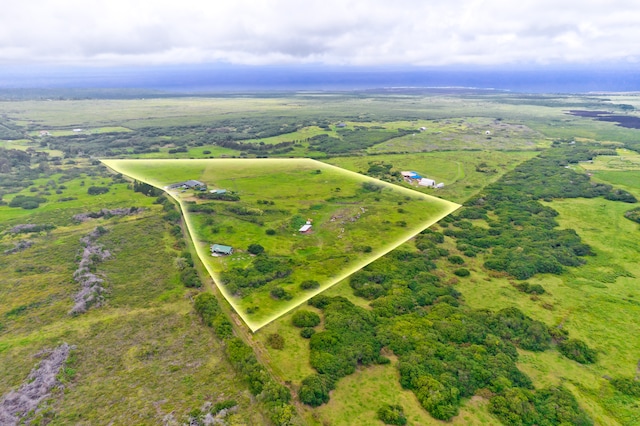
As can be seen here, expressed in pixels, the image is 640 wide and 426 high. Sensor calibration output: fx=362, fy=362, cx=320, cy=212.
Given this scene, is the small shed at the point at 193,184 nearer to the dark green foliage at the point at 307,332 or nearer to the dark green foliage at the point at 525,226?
the dark green foliage at the point at 307,332

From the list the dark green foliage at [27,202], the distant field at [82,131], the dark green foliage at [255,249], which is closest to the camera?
the dark green foliage at [255,249]

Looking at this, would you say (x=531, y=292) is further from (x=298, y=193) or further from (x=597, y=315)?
(x=298, y=193)

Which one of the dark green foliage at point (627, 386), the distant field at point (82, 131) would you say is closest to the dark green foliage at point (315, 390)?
the dark green foliage at point (627, 386)

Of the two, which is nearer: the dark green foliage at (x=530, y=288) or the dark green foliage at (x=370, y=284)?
the dark green foliage at (x=370, y=284)

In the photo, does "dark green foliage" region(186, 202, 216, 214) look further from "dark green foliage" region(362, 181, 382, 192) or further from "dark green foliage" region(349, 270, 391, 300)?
"dark green foliage" region(349, 270, 391, 300)

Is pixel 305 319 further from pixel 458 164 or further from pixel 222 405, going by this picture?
pixel 458 164

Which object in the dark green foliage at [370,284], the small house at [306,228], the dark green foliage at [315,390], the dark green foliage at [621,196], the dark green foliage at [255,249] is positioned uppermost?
the small house at [306,228]

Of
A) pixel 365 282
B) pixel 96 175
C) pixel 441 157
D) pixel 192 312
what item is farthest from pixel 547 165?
pixel 96 175
